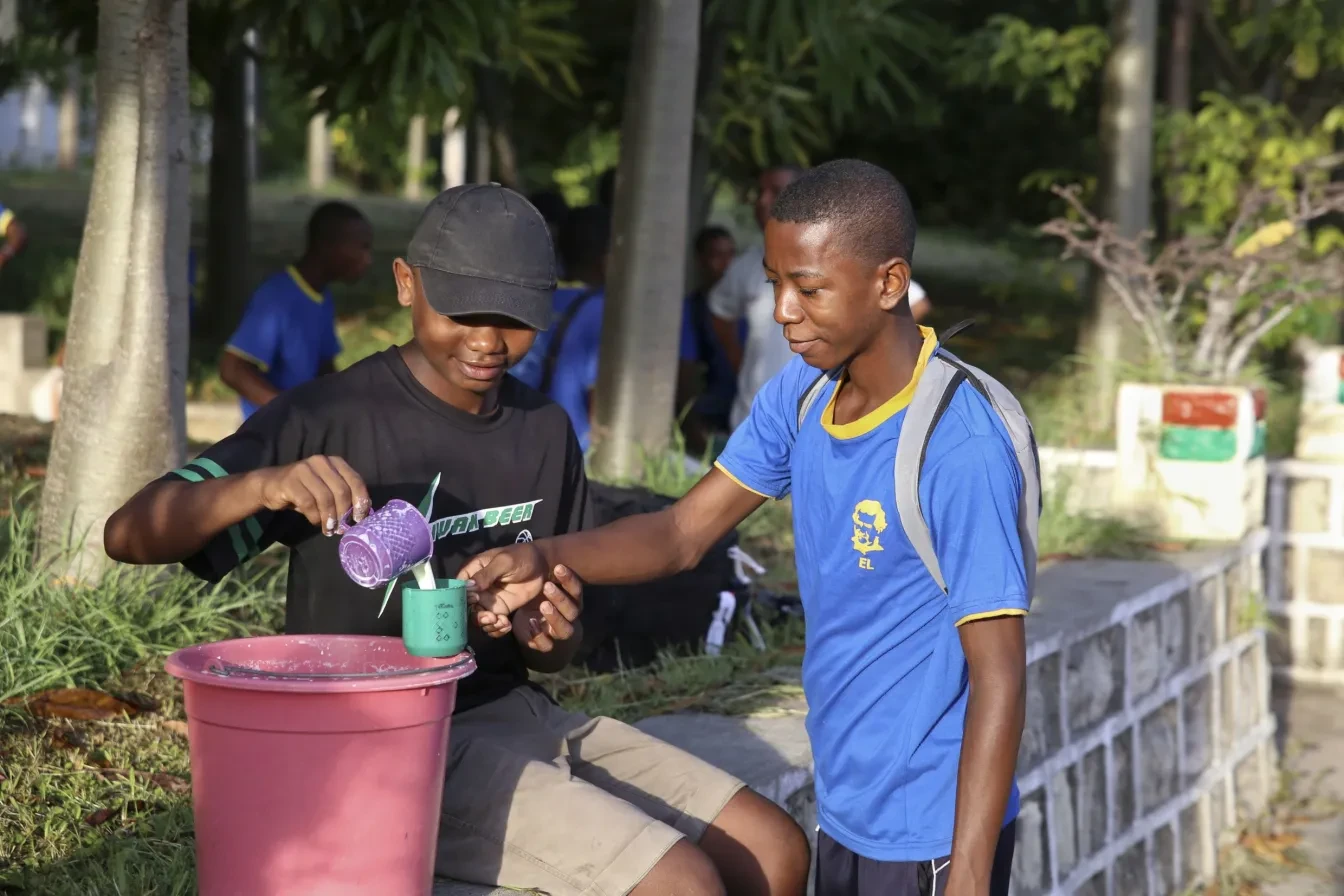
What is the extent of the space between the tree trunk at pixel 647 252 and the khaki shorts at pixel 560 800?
4557 mm

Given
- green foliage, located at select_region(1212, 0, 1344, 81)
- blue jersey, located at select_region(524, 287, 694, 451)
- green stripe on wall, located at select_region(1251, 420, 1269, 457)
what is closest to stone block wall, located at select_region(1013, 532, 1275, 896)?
green stripe on wall, located at select_region(1251, 420, 1269, 457)

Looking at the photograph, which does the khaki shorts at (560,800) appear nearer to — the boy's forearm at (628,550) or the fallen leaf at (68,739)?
the boy's forearm at (628,550)

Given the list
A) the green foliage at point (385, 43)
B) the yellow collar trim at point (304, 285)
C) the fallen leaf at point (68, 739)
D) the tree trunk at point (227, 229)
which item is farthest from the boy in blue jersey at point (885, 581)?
the tree trunk at point (227, 229)

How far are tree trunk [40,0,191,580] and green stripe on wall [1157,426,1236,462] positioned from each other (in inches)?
185

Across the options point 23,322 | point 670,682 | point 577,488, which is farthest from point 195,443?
point 577,488

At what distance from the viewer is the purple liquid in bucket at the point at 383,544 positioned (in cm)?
281

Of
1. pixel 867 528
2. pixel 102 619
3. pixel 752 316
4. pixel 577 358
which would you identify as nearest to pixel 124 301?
pixel 102 619

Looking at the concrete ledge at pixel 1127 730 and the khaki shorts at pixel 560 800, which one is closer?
the khaki shorts at pixel 560 800

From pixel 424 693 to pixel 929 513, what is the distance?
86 cm

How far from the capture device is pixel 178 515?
9.82ft

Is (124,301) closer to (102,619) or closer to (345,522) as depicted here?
(102,619)

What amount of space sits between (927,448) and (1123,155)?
8.02m

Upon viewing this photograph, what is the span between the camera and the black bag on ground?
570 cm

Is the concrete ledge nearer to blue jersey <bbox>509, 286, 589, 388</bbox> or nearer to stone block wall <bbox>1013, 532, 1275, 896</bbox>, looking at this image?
stone block wall <bbox>1013, 532, 1275, 896</bbox>
